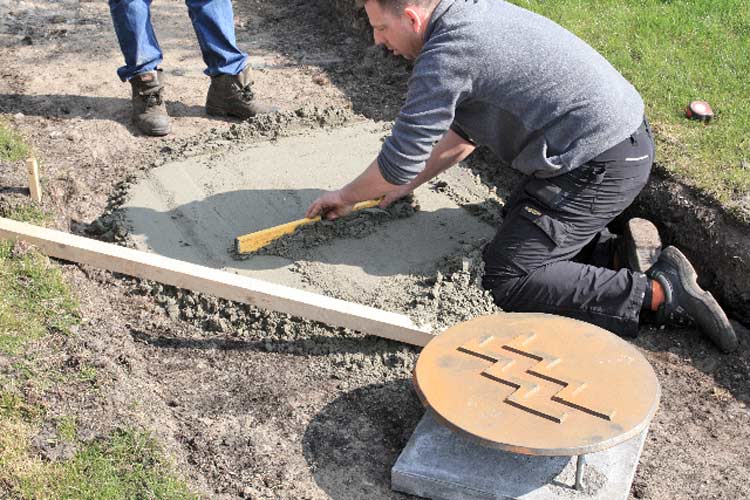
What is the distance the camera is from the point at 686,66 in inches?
194

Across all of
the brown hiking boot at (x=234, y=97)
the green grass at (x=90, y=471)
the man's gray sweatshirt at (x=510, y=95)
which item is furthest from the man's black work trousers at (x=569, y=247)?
the brown hiking boot at (x=234, y=97)

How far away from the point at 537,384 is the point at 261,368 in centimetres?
110

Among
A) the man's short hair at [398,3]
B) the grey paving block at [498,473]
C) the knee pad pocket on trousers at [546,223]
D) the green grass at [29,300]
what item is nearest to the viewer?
the grey paving block at [498,473]

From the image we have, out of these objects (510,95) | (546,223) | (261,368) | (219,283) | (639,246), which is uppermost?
(510,95)

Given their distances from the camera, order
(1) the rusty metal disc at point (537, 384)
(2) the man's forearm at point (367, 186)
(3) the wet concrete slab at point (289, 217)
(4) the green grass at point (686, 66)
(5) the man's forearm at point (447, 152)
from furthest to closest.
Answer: (4) the green grass at point (686, 66) → (5) the man's forearm at point (447, 152) → (3) the wet concrete slab at point (289, 217) → (2) the man's forearm at point (367, 186) → (1) the rusty metal disc at point (537, 384)

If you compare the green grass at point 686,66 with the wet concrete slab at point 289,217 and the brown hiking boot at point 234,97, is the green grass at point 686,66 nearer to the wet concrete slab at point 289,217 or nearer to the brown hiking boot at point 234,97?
the wet concrete slab at point 289,217

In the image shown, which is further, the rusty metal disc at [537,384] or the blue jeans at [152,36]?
the blue jeans at [152,36]

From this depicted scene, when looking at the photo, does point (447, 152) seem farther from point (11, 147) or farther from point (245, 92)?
point (11, 147)

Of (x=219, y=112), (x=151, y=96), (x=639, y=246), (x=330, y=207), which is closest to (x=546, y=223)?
(x=639, y=246)

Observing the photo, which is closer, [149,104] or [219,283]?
[219,283]

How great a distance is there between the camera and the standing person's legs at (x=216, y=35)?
16.1ft

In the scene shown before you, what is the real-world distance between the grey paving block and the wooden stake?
2.18 metres

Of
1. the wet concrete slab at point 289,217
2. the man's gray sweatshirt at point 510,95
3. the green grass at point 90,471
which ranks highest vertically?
the man's gray sweatshirt at point 510,95

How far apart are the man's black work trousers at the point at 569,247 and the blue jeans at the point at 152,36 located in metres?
2.14
